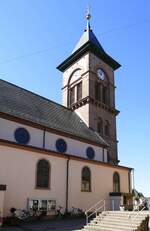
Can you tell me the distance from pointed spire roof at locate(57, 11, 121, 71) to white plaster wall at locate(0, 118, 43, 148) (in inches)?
676

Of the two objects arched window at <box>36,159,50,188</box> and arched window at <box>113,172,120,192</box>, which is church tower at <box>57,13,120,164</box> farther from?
arched window at <box>36,159,50,188</box>

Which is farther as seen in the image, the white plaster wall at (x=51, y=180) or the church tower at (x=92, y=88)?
the church tower at (x=92, y=88)

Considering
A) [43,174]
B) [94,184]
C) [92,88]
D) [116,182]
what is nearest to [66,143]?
[94,184]

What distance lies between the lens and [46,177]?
2006 cm

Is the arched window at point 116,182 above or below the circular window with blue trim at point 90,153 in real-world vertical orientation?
below

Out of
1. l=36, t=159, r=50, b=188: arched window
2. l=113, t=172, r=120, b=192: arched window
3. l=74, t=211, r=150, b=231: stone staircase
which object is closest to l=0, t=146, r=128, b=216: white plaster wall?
l=36, t=159, r=50, b=188: arched window

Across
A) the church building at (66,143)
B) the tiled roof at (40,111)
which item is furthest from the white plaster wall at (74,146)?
the tiled roof at (40,111)

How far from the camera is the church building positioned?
1834 centimetres

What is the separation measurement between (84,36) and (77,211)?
89.3 feet

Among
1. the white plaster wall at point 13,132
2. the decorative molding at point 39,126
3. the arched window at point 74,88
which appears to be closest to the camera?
the white plaster wall at point 13,132

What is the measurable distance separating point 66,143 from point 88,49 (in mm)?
15737

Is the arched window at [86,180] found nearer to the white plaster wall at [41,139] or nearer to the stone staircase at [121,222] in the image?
the white plaster wall at [41,139]

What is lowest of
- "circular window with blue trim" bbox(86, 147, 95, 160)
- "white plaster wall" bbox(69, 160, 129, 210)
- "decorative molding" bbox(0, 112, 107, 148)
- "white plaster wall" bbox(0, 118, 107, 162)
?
"white plaster wall" bbox(69, 160, 129, 210)

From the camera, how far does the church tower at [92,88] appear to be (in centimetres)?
3250
